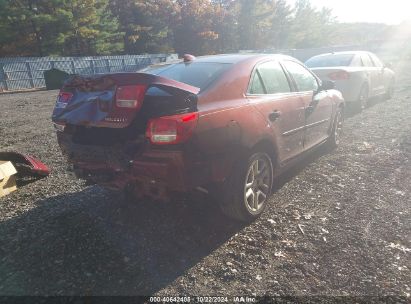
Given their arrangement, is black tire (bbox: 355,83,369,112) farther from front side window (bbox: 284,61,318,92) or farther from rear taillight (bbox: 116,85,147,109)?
rear taillight (bbox: 116,85,147,109)

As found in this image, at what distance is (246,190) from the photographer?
3.43m

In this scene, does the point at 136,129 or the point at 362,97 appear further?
the point at 362,97

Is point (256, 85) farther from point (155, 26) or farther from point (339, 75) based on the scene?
point (155, 26)

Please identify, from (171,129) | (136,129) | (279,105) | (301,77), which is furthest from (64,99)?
(301,77)

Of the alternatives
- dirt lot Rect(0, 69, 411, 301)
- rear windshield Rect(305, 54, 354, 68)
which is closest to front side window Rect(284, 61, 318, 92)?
dirt lot Rect(0, 69, 411, 301)

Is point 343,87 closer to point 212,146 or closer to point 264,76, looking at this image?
point 264,76

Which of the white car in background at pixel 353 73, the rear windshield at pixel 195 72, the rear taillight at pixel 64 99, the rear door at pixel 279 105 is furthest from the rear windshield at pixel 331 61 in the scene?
the rear taillight at pixel 64 99

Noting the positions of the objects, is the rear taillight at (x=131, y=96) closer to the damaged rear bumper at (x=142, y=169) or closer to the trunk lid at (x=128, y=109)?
the trunk lid at (x=128, y=109)

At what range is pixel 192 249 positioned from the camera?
10.2 ft

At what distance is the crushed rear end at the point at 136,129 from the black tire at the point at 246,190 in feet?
1.73

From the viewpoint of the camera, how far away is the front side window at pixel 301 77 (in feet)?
14.7

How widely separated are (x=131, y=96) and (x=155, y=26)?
145 feet

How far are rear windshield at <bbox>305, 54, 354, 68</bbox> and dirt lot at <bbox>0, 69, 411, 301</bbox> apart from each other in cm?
472

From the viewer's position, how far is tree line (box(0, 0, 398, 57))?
1276 inches
